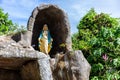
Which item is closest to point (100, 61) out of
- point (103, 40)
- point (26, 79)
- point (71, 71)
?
point (103, 40)

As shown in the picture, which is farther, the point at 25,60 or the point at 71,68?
the point at 71,68

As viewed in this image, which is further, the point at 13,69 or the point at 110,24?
the point at 110,24

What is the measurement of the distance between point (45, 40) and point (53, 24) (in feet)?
3.12

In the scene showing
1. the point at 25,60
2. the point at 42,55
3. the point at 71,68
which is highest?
the point at 42,55

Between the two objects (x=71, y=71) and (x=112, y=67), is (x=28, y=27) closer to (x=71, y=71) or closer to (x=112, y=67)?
(x=71, y=71)

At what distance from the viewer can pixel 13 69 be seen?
10289 mm

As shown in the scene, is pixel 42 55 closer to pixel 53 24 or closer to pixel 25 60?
pixel 25 60

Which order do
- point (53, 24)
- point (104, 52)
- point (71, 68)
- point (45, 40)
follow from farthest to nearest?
point (104, 52) → point (53, 24) → point (45, 40) → point (71, 68)

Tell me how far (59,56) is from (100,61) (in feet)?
7.57

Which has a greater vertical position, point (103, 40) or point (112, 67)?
point (103, 40)

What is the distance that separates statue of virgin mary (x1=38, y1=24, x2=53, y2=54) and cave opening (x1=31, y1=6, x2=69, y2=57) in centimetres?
27

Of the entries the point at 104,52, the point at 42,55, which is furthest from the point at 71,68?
the point at 104,52

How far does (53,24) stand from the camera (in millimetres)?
12609

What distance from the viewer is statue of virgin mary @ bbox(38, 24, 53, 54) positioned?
1171 cm
